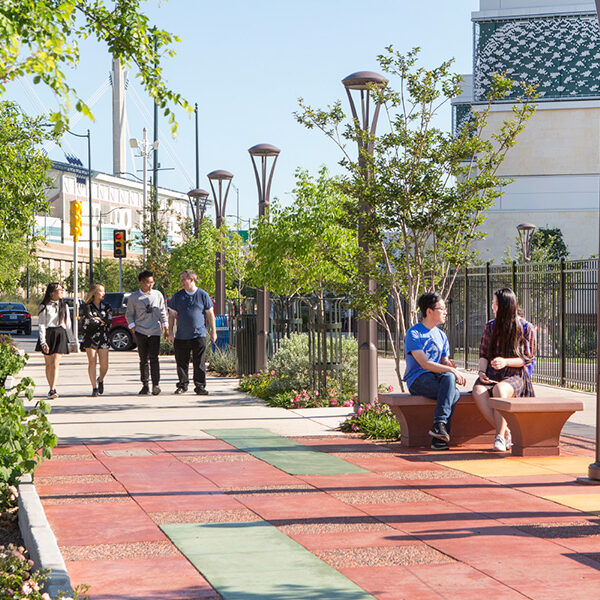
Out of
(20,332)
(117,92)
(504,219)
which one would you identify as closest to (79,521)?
(20,332)

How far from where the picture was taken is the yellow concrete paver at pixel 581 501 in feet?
22.3

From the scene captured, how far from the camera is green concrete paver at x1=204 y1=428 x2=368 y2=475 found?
839 cm

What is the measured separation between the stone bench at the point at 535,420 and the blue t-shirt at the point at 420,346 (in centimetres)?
81

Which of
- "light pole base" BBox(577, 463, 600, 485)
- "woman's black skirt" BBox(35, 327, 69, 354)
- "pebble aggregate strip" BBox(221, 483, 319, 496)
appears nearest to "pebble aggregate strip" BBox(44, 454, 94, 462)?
"pebble aggregate strip" BBox(221, 483, 319, 496)

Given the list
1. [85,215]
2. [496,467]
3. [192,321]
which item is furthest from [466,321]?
[85,215]

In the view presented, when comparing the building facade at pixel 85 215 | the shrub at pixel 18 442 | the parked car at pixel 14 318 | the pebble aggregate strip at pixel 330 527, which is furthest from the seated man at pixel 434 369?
the building facade at pixel 85 215

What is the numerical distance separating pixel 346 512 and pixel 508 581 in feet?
6.01

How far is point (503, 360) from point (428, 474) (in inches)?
63.5

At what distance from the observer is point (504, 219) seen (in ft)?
205

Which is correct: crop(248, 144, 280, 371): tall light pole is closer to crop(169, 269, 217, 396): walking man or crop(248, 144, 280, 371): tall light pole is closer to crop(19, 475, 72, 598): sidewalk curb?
crop(169, 269, 217, 396): walking man

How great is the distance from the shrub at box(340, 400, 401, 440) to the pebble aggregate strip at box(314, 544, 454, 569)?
14.9ft

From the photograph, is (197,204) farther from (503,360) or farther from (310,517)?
(310,517)

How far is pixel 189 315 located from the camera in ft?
48.6

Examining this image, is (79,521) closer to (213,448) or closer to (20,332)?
(213,448)
